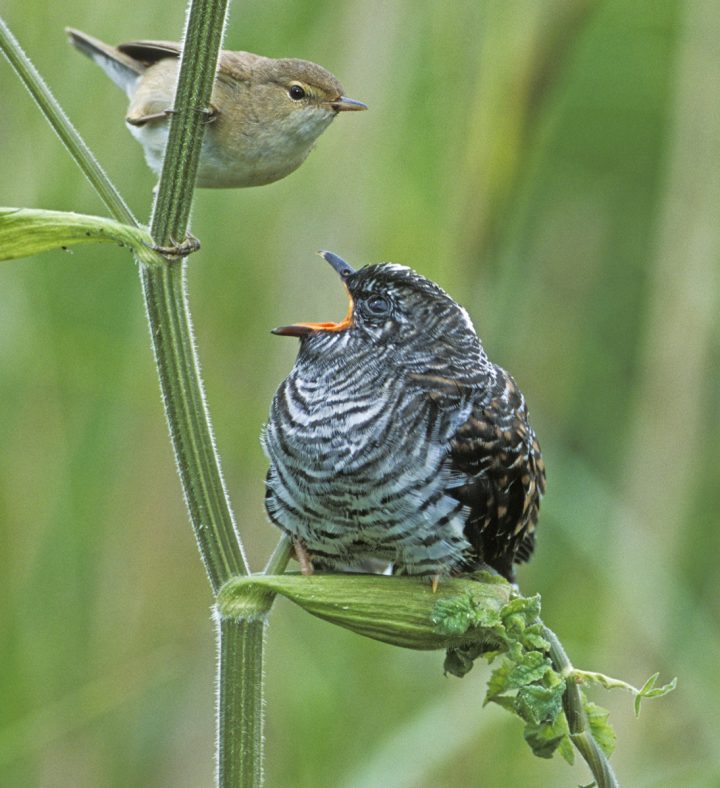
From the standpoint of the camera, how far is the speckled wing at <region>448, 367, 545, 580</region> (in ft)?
6.41

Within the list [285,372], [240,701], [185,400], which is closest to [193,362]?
[185,400]

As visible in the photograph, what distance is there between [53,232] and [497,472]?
0.89m

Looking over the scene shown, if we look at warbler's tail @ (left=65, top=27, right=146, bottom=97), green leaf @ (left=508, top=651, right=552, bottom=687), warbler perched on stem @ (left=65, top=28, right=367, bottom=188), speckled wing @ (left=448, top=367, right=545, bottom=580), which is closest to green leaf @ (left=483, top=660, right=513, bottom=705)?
green leaf @ (left=508, top=651, right=552, bottom=687)

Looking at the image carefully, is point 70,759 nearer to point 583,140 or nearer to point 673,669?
point 673,669

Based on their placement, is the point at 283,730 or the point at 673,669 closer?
the point at 673,669

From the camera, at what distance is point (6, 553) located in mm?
2805

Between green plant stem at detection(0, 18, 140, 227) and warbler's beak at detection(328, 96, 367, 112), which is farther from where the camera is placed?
warbler's beak at detection(328, 96, 367, 112)

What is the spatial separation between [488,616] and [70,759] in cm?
163

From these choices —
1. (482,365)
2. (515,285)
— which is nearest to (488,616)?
(482,365)

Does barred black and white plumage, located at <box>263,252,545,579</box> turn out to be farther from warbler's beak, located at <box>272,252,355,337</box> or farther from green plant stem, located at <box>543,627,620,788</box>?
green plant stem, located at <box>543,627,620,788</box>

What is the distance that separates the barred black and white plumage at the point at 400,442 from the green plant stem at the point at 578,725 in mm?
285

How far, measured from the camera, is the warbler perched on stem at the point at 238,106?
1730 millimetres

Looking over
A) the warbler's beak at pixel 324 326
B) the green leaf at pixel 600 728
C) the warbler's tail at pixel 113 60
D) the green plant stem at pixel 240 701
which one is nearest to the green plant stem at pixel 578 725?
the green leaf at pixel 600 728

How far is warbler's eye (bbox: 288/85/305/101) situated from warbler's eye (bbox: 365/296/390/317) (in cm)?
40
